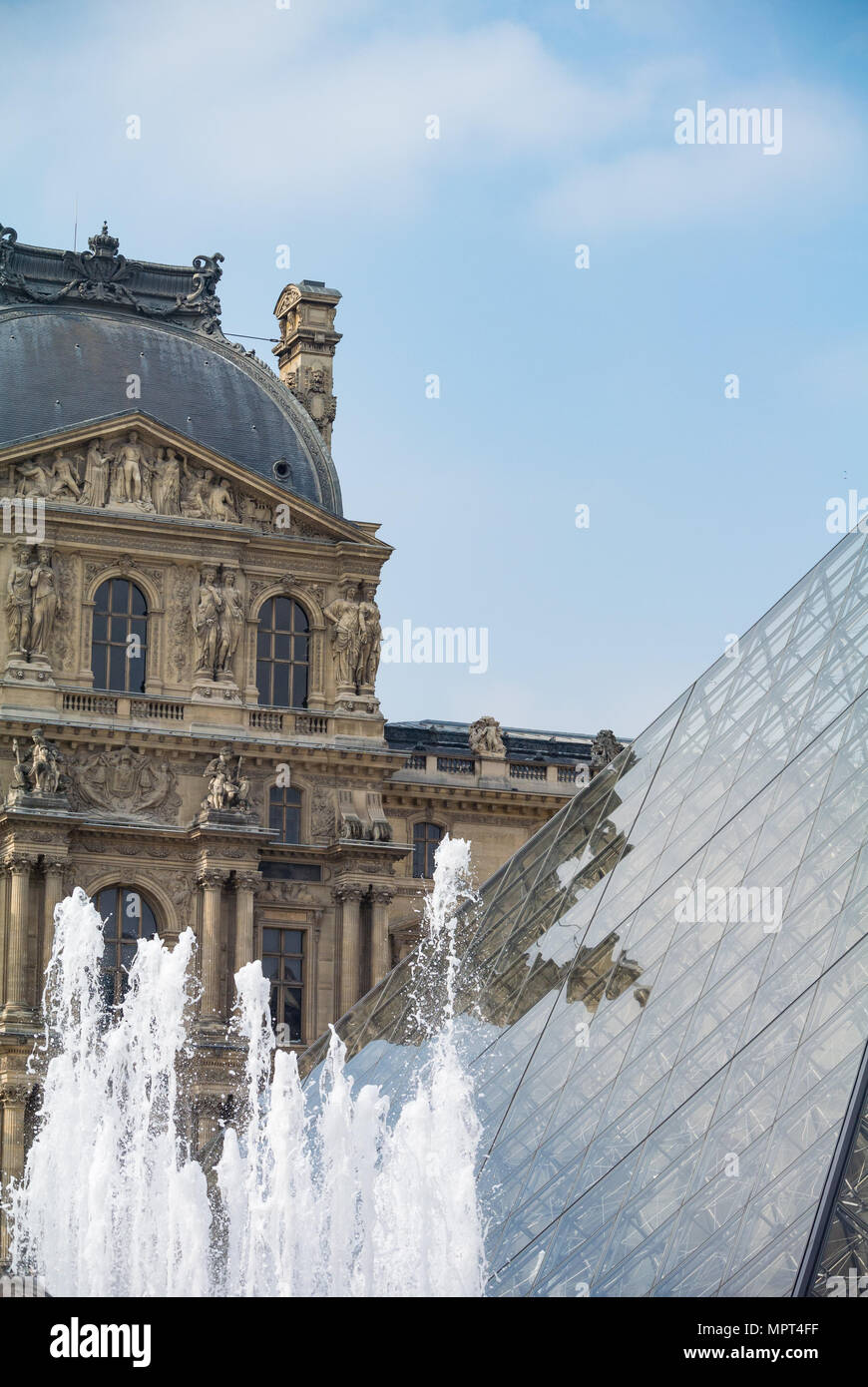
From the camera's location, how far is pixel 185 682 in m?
55.6

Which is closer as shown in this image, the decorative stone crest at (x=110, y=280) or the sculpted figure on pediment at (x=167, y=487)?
the sculpted figure on pediment at (x=167, y=487)

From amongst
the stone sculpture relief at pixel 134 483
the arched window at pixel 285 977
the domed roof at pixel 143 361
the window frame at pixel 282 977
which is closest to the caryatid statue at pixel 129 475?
the stone sculpture relief at pixel 134 483

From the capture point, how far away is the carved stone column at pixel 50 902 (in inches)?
2074

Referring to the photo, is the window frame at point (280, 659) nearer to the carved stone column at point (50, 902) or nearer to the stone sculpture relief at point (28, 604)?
the stone sculpture relief at point (28, 604)

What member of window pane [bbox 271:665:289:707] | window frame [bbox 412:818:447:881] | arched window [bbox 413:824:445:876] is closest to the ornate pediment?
window pane [bbox 271:665:289:707]

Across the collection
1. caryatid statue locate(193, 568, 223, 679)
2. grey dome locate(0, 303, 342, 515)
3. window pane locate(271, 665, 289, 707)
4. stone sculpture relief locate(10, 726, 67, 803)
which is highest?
grey dome locate(0, 303, 342, 515)

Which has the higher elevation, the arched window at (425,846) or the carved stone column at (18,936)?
the arched window at (425,846)

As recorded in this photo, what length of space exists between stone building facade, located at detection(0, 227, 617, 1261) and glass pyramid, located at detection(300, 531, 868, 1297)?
403 inches

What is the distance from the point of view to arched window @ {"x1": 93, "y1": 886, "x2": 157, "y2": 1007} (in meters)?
53.5

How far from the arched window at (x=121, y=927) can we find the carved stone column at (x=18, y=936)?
1.63 metres

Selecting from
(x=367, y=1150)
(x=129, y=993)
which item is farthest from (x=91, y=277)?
(x=367, y=1150)

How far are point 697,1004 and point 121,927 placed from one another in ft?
75.4

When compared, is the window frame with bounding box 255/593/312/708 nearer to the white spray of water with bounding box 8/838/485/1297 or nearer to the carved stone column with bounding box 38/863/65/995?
the white spray of water with bounding box 8/838/485/1297

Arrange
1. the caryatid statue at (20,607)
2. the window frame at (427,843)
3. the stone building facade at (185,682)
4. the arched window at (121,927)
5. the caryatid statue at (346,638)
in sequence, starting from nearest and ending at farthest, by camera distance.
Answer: the arched window at (121,927), the stone building facade at (185,682), the caryatid statue at (20,607), the caryatid statue at (346,638), the window frame at (427,843)
